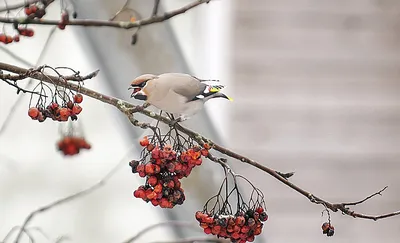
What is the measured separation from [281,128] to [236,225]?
3.13 feet

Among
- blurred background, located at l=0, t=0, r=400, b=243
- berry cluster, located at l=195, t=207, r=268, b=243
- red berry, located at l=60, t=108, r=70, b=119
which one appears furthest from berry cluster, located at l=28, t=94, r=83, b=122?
blurred background, located at l=0, t=0, r=400, b=243

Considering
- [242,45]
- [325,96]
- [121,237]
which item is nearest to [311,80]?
[325,96]

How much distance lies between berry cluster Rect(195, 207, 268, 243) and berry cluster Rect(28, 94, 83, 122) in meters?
0.12

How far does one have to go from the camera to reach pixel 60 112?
0.43 metres

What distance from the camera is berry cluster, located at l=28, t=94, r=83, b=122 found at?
428 mm

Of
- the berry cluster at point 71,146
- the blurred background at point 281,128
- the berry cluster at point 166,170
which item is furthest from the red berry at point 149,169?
→ the blurred background at point 281,128

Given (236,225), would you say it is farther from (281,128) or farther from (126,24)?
(281,128)

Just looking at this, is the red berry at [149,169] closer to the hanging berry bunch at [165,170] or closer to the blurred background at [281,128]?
the hanging berry bunch at [165,170]

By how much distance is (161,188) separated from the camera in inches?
17.0

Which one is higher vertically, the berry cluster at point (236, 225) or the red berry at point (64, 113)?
the red berry at point (64, 113)

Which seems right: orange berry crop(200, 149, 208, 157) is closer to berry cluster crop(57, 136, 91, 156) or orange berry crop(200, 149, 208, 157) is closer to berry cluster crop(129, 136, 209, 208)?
berry cluster crop(129, 136, 209, 208)

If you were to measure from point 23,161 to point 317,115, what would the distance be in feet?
2.06

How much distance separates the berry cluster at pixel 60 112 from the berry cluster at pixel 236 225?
0.40 feet

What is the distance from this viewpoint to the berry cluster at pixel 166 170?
420 mm
